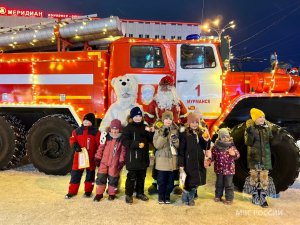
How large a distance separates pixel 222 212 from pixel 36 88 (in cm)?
425

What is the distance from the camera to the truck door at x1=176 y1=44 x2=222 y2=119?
6.51m

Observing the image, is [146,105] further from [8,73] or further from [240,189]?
[8,73]

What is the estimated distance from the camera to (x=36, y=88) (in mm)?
Result: 7062

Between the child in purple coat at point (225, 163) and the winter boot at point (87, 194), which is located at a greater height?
the child in purple coat at point (225, 163)

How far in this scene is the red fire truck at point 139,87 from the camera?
6426 millimetres

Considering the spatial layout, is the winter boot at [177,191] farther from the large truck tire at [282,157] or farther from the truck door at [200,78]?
the truck door at [200,78]

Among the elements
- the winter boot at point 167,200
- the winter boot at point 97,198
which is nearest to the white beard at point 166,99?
the winter boot at point 167,200

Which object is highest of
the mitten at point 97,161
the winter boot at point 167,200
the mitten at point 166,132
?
the mitten at point 166,132

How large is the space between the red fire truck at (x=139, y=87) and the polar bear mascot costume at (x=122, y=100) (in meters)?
0.32

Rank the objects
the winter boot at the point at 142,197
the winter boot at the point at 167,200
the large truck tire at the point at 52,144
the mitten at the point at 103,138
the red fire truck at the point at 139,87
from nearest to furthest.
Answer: the winter boot at the point at 167,200 < the winter boot at the point at 142,197 < the mitten at the point at 103,138 < the red fire truck at the point at 139,87 < the large truck tire at the point at 52,144

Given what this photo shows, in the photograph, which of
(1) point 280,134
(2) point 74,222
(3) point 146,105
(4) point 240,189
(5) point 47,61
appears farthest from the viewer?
(5) point 47,61

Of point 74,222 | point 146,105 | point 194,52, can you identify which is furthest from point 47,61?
point 74,222

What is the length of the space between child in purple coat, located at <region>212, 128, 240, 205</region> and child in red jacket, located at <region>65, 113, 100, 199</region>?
197 cm

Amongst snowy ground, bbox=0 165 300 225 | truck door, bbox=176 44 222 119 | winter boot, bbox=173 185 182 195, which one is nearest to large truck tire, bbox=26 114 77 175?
snowy ground, bbox=0 165 300 225
